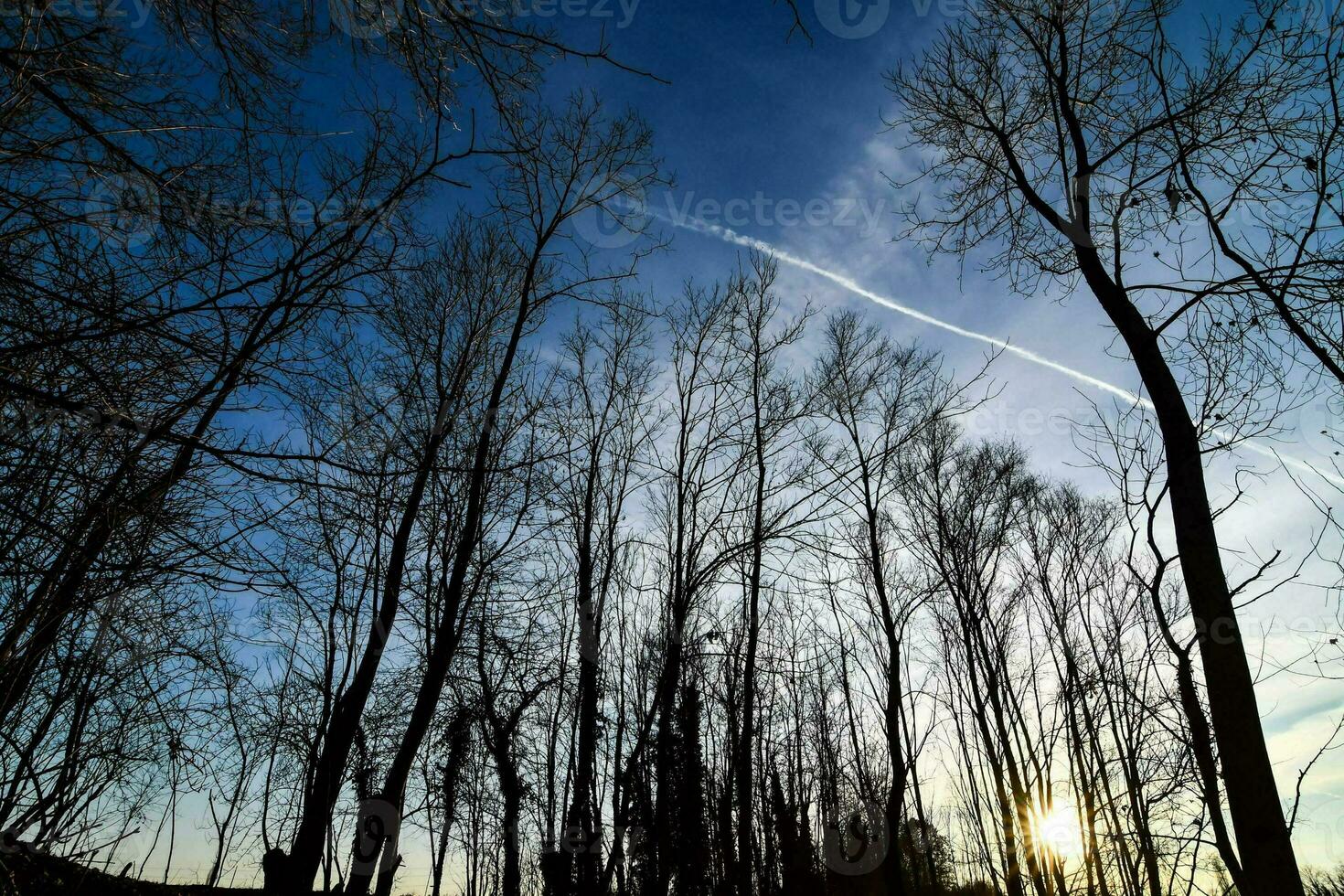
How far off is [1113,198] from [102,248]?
5.71 m

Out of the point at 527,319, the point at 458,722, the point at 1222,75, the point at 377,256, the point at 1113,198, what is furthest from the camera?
the point at 458,722

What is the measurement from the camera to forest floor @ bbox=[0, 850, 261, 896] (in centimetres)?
272

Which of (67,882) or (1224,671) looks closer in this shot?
(1224,671)

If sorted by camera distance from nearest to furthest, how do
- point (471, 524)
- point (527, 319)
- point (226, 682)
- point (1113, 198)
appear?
point (226, 682) → point (1113, 198) → point (471, 524) → point (527, 319)

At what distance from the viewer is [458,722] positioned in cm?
1048

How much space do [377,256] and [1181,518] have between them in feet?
12.4

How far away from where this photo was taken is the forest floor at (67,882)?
2723mm

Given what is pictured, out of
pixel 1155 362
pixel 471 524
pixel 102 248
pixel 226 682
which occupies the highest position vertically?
pixel 471 524

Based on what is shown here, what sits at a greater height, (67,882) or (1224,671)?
(1224,671)

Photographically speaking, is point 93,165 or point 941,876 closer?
point 93,165

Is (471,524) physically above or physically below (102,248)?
above

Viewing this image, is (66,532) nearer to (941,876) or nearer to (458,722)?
(458,722)

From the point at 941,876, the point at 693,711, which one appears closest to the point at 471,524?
the point at 693,711

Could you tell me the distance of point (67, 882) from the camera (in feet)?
15.1
